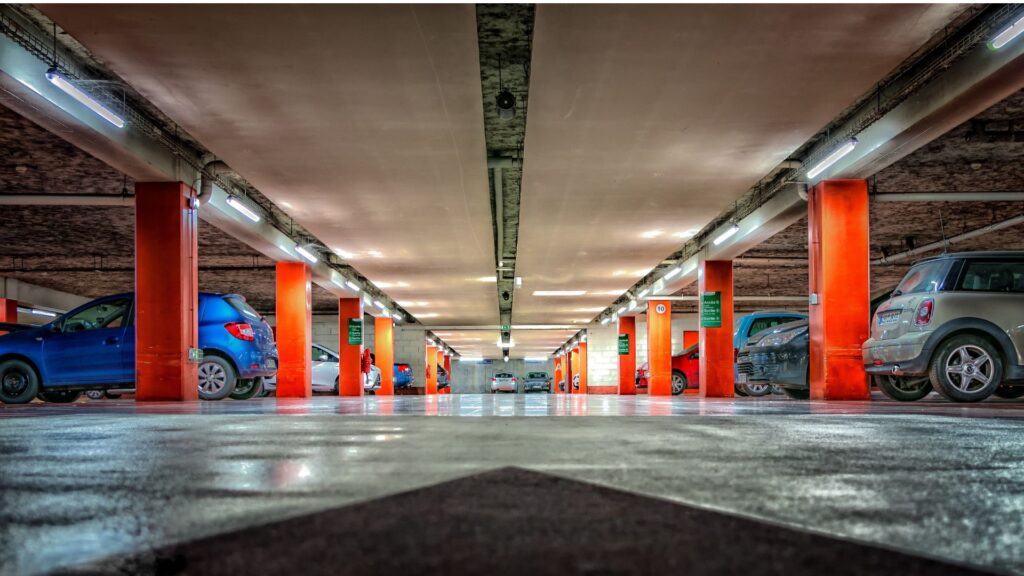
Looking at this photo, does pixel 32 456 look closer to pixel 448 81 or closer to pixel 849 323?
pixel 448 81

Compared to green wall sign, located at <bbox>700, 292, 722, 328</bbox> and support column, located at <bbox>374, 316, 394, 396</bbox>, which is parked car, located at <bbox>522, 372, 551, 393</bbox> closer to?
support column, located at <bbox>374, 316, 394, 396</bbox>

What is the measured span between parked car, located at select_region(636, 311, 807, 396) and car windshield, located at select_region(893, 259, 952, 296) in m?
4.86

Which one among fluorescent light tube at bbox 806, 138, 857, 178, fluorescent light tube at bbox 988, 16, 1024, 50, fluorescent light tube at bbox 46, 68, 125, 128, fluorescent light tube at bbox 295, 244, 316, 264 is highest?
fluorescent light tube at bbox 988, 16, 1024, 50

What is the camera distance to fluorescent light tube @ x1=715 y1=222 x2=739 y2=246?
638 inches

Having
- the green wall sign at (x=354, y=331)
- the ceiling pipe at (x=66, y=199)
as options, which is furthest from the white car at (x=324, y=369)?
the ceiling pipe at (x=66, y=199)

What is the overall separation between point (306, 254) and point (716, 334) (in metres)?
10.7

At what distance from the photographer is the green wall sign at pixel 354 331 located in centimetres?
2589

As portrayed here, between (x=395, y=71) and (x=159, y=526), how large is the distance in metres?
7.28

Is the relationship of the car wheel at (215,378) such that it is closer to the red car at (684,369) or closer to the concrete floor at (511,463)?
A: the concrete floor at (511,463)

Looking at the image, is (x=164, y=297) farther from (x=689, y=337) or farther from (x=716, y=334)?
(x=689, y=337)

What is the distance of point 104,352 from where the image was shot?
11531 mm

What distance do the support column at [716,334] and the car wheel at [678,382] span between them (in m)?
3.49

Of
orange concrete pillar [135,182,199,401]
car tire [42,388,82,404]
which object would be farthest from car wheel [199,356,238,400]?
car tire [42,388,82,404]

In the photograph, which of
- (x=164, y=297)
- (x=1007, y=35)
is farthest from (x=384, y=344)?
(x=1007, y=35)
